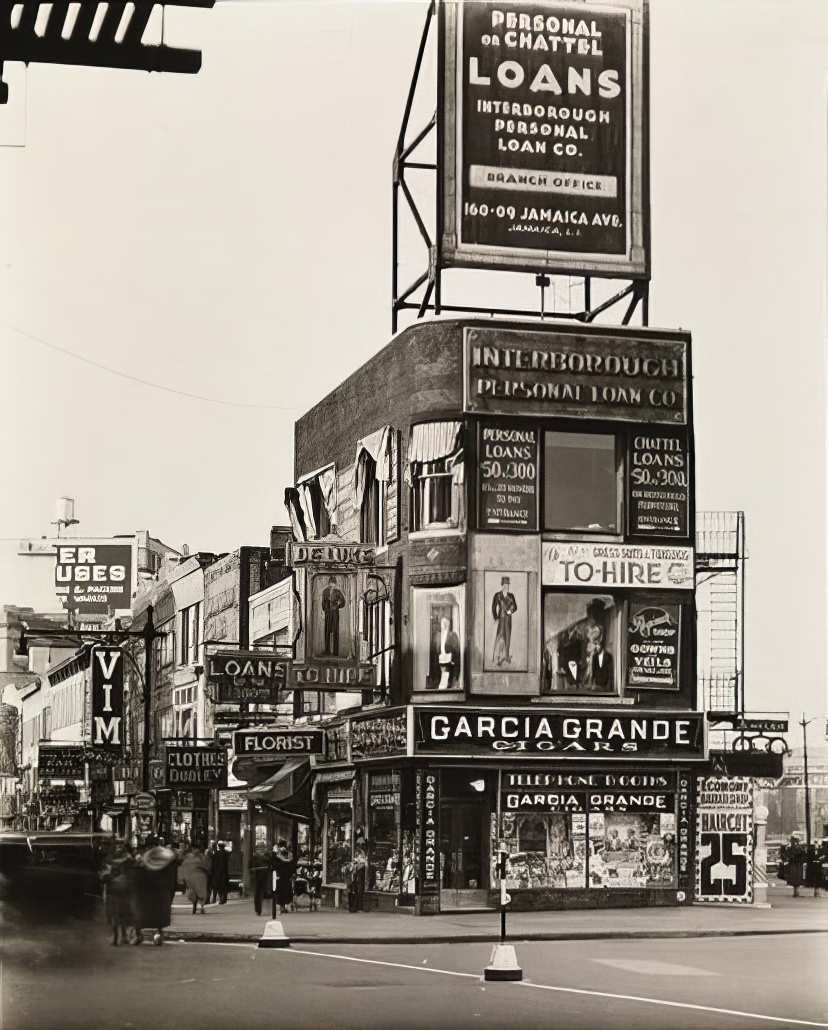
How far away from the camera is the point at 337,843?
2598 cm

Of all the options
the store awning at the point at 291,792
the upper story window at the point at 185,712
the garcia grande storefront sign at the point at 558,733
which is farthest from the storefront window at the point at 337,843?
the upper story window at the point at 185,712

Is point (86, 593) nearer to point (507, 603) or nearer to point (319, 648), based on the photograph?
point (319, 648)

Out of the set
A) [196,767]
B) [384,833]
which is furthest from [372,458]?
[384,833]

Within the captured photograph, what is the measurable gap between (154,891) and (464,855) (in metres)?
5.10

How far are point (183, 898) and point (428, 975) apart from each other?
12.6 feet

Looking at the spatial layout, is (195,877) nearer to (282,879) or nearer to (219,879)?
(219,879)

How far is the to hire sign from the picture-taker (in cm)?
2580

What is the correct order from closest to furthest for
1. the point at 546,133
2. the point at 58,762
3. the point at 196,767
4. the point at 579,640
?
the point at 546,133 → the point at 58,762 → the point at 196,767 → the point at 579,640

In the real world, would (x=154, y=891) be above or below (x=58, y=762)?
below

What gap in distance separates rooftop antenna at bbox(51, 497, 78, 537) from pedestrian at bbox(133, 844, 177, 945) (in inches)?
155

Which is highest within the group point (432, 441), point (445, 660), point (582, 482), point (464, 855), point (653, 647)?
point (432, 441)

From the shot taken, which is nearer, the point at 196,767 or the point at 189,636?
the point at 196,767

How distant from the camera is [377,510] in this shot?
1112 inches

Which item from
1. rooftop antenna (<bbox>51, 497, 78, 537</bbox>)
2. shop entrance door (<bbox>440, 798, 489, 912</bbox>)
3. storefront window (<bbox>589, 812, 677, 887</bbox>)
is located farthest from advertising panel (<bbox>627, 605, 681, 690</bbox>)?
rooftop antenna (<bbox>51, 497, 78, 537</bbox>)
